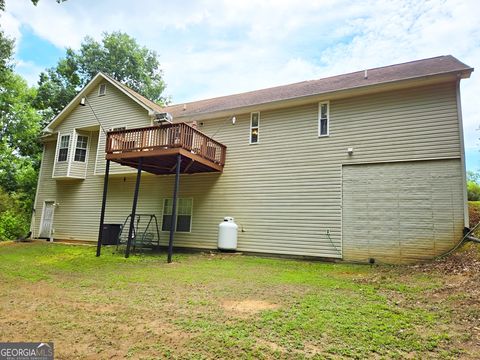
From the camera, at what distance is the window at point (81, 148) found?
50.6 ft

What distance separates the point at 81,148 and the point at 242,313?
573 inches

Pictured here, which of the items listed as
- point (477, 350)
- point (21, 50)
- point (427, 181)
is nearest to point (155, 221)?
point (427, 181)

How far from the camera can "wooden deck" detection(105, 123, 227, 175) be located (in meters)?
9.80

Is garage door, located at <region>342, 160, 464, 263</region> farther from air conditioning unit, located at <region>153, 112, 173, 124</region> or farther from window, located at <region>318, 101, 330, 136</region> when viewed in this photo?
air conditioning unit, located at <region>153, 112, 173, 124</region>

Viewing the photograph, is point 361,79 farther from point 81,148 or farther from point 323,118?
point 81,148

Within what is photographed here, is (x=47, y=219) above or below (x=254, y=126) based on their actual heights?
below

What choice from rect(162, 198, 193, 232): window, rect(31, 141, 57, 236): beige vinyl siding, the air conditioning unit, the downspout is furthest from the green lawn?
rect(31, 141, 57, 236): beige vinyl siding

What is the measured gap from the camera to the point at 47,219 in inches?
632

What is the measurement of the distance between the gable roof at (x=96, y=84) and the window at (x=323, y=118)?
7520mm

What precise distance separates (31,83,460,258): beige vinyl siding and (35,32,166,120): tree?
50.0 feet

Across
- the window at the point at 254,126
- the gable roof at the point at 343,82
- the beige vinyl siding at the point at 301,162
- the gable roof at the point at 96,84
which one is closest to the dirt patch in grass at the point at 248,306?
the beige vinyl siding at the point at 301,162

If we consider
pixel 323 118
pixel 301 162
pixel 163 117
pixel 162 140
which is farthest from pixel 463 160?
pixel 163 117

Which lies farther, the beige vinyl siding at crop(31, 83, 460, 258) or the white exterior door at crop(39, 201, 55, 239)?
the white exterior door at crop(39, 201, 55, 239)

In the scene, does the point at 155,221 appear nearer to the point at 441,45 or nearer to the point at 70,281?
the point at 70,281
